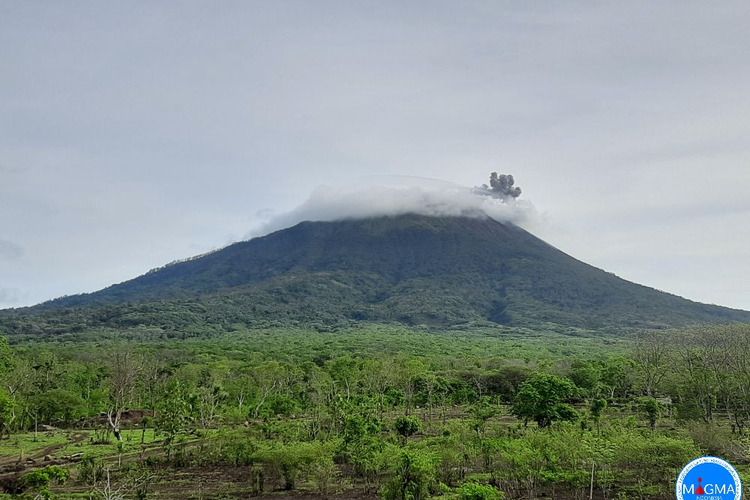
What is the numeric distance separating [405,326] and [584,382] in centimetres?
7105

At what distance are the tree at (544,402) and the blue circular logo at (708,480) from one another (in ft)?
80.3

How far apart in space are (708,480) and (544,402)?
24.8 meters

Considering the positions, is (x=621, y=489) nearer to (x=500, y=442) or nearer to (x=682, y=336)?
Result: (x=500, y=442)

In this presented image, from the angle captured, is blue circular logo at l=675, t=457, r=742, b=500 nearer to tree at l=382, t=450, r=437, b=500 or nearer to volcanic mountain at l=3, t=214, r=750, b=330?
tree at l=382, t=450, r=437, b=500

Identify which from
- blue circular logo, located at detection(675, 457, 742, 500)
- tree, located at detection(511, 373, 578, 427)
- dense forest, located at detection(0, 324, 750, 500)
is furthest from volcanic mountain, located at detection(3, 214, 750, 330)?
blue circular logo, located at detection(675, 457, 742, 500)

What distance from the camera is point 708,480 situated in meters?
7.04

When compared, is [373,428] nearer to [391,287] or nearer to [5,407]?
[5,407]

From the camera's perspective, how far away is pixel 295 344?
275ft

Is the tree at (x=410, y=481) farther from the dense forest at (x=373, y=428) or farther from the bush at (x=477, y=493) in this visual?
the bush at (x=477, y=493)

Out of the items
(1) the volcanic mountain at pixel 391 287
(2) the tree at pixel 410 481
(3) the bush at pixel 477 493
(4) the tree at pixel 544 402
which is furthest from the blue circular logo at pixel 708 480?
(1) the volcanic mountain at pixel 391 287

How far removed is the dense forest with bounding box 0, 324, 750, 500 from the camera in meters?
19.2

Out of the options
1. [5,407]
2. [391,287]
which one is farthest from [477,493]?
[391,287]

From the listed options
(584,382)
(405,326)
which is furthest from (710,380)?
(405,326)

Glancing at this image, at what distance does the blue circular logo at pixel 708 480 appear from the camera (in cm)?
690
